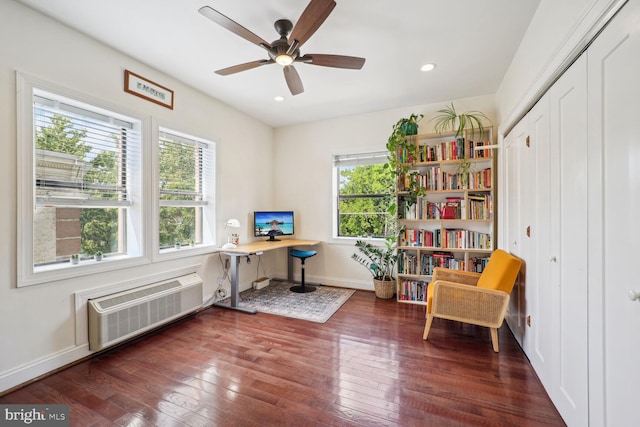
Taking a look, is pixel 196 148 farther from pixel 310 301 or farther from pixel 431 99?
pixel 431 99

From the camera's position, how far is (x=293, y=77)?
2.33m

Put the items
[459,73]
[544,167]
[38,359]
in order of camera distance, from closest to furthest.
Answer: [544,167] → [38,359] → [459,73]

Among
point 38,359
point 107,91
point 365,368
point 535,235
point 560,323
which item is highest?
point 107,91

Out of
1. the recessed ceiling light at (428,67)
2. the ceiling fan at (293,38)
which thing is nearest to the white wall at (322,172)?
the recessed ceiling light at (428,67)

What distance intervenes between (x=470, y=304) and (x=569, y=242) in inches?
41.8

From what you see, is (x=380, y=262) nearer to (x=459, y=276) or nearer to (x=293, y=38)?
(x=459, y=276)

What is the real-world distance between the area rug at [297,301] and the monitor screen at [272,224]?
837 millimetres

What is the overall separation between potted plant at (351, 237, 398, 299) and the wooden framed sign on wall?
297 cm

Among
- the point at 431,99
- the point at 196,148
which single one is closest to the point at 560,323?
the point at 431,99

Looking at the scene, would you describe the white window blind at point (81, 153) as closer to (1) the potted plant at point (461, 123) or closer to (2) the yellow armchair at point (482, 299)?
(2) the yellow armchair at point (482, 299)

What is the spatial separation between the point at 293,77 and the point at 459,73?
1813mm

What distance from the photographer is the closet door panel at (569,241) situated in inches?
51.3

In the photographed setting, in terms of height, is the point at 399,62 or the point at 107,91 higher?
the point at 399,62

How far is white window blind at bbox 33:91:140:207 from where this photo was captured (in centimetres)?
203
